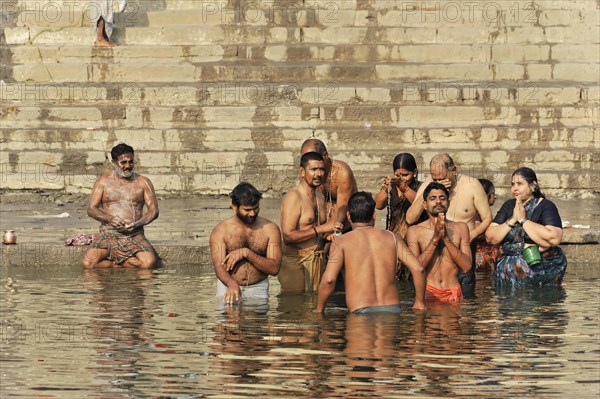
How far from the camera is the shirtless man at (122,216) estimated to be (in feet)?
40.6

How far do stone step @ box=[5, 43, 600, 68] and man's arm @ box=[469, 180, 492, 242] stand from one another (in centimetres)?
622

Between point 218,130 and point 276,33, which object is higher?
point 276,33

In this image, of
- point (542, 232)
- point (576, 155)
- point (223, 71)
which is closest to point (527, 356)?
point (542, 232)

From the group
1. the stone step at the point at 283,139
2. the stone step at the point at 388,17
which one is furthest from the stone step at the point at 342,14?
the stone step at the point at 283,139

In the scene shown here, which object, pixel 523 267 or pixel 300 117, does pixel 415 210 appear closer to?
pixel 523 267

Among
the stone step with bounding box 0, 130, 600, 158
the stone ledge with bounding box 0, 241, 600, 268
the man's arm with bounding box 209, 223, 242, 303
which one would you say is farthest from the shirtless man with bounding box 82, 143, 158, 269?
the stone step with bounding box 0, 130, 600, 158

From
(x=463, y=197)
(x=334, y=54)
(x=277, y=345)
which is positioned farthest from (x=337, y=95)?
(x=277, y=345)

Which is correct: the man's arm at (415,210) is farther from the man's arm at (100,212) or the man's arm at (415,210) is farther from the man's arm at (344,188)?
the man's arm at (100,212)

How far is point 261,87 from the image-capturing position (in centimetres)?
1720

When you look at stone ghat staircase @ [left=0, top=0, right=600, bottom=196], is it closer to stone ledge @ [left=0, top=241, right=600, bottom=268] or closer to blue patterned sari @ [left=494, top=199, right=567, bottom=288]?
stone ledge @ [left=0, top=241, right=600, bottom=268]

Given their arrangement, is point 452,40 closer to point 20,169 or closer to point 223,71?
point 223,71

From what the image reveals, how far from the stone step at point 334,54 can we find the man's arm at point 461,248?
23.4 ft

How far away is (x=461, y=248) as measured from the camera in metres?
10.8

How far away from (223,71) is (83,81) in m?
1.61
